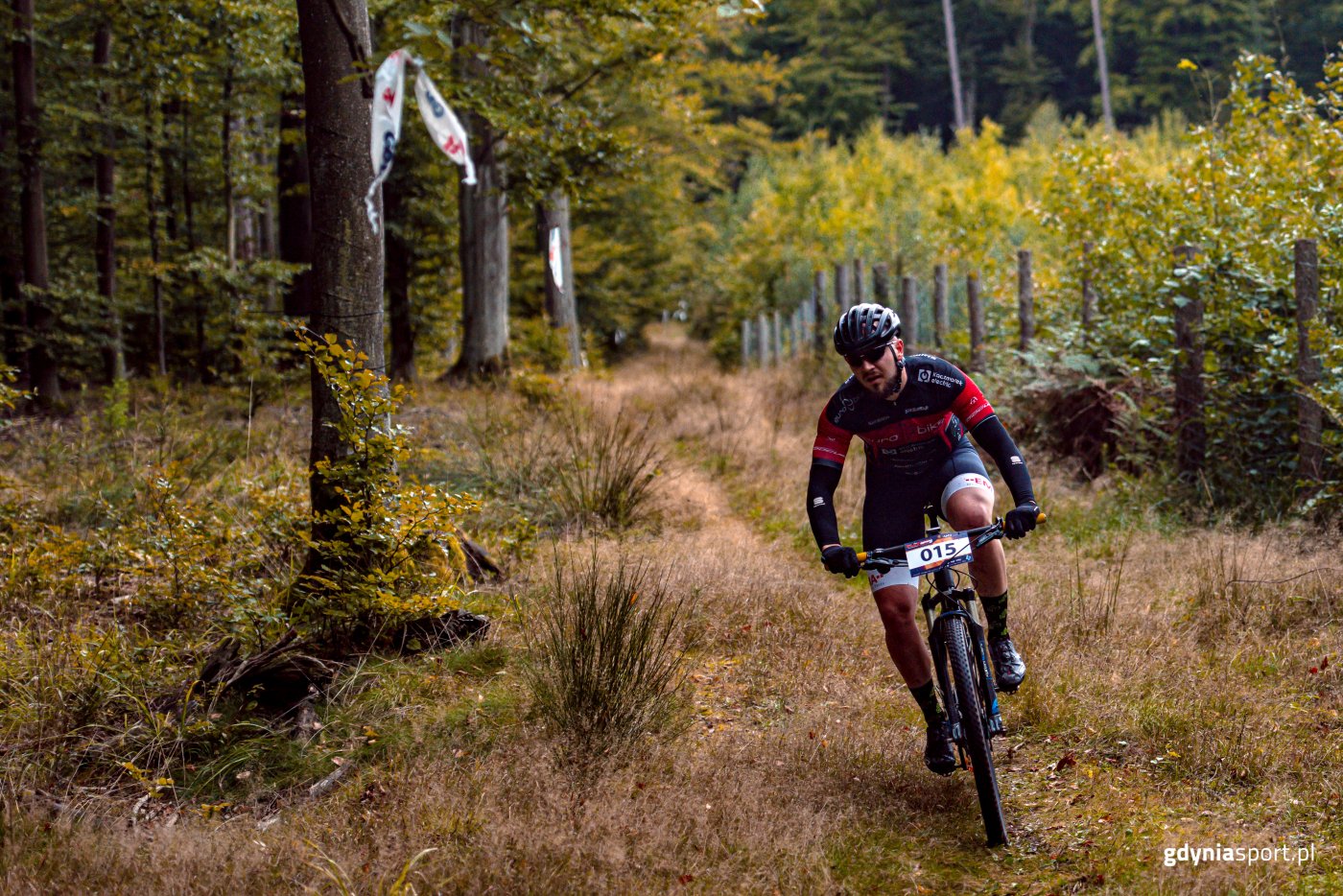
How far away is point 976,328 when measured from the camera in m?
13.3

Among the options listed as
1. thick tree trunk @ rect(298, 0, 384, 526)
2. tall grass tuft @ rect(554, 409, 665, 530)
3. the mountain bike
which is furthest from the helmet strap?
tall grass tuft @ rect(554, 409, 665, 530)

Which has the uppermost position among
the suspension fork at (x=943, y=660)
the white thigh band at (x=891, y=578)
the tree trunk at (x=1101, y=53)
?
the tree trunk at (x=1101, y=53)

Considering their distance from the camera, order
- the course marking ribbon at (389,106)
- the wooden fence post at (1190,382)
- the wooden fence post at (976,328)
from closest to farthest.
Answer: the course marking ribbon at (389,106), the wooden fence post at (1190,382), the wooden fence post at (976,328)

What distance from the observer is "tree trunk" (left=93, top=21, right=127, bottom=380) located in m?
14.6

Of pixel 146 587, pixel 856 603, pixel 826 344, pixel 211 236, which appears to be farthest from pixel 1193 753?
pixel 211 236

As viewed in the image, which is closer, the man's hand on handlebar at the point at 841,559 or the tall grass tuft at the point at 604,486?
the man's hand on handlebar at the point at 841,559

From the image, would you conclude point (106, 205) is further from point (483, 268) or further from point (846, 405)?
point (846, 405)

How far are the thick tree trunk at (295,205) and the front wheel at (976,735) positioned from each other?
1190 cm

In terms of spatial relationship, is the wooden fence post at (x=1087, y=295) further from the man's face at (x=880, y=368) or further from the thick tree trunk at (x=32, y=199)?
the thick tree trunk at (x=32, y=199)

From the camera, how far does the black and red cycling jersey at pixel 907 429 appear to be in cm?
476

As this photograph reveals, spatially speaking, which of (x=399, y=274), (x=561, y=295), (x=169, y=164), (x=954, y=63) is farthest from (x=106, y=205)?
(x=954, y=63)

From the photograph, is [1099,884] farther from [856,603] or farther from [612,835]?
[856,603]

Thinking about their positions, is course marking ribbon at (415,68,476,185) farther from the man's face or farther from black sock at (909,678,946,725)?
black sock at (909,678,946,725)

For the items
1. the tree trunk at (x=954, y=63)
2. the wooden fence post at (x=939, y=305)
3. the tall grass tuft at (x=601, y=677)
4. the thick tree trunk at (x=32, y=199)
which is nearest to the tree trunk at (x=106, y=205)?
the thick tree trunk at (x=32, y=199)
